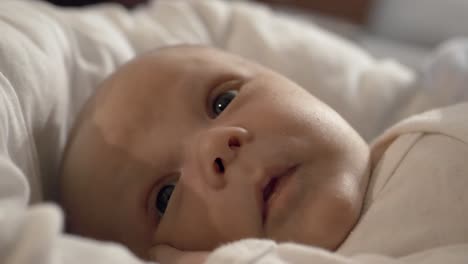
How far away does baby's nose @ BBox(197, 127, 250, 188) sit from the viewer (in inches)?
26.9

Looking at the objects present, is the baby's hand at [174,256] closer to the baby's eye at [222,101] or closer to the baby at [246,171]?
the baby at [246,171]

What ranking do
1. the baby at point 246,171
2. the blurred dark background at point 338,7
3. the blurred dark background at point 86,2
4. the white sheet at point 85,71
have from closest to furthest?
the white sheet at point 85,71
the baby at point 246,171
the blurred dark background at point 86,2
the blurred dark background at point 338,7

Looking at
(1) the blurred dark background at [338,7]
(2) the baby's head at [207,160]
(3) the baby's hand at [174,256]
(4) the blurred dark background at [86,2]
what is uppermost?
(2) the baby's head at [207,160]

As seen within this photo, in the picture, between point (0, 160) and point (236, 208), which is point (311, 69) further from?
point (0, 160)

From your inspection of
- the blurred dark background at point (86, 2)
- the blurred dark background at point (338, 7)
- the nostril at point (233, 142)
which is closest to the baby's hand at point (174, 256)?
the nostril at point (233, 142)

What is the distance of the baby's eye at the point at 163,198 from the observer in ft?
2.47

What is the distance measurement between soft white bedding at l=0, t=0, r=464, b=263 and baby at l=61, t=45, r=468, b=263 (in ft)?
0.19

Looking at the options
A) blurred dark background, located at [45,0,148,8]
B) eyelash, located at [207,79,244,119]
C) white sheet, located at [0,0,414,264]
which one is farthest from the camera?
blurred dark background, located at [45,0,148,8]

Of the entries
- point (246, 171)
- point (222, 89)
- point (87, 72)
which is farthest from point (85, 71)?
point (246, 171)

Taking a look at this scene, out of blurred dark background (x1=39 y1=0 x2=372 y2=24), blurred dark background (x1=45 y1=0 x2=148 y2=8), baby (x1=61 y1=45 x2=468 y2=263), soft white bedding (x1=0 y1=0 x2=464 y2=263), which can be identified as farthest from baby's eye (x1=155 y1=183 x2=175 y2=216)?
blurred dark background (x1=39 y1=0 x2=372 y2=24)

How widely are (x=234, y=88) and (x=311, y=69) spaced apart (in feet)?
0.97

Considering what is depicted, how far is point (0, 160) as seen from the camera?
0.59 m

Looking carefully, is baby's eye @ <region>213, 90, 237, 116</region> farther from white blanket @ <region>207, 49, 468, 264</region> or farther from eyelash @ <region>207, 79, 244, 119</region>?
white blanket @ <region>207, 49, 468, 264</region>

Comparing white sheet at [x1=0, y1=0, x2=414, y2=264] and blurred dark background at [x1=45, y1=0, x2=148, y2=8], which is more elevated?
white sheet at [x1=0, y1=0, x2=414, y2=264]
